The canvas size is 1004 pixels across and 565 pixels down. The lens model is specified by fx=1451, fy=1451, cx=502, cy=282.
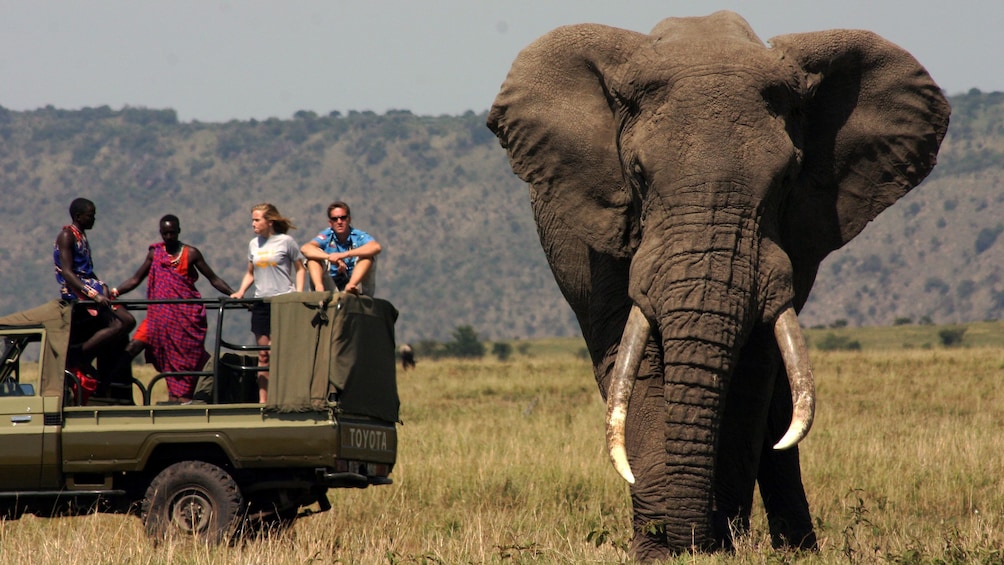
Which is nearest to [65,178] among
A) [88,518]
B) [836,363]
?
[836,363]

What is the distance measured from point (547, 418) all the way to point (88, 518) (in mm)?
8275

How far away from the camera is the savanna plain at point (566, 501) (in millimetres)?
8250

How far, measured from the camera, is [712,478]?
738 centimetres

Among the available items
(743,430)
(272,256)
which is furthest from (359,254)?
(743,430)

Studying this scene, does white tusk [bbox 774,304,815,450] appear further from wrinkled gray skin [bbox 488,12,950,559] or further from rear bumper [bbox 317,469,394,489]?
rear bumper [bbox 317,469,394,489]

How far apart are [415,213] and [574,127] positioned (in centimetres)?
15443

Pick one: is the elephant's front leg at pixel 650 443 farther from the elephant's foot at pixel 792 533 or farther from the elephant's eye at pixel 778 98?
the elephant's foot at pixel 792 533

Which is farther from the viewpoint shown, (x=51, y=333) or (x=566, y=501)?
(x=566, y=501)

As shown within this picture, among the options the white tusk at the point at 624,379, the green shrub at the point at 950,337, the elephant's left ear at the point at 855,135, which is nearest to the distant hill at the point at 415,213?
the green shrub at the point at 950,337

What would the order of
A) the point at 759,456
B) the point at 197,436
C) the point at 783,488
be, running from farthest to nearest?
1. the point at 783,488
2. the point at 197,436
3. the point at 759,456

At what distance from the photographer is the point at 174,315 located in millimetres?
10164

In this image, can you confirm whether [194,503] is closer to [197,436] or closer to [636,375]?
[197,436]

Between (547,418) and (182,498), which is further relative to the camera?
(547,418)

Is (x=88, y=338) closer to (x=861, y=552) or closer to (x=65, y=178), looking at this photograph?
(x=861, y=552)
